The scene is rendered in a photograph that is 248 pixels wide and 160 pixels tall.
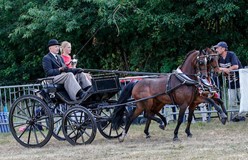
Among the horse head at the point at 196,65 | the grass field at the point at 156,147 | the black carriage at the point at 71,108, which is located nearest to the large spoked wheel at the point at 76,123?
the black carriage at the point at 71,108

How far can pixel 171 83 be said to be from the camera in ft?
35.0

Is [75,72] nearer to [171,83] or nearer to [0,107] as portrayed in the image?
[171,83]

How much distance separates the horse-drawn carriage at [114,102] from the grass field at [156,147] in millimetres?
293

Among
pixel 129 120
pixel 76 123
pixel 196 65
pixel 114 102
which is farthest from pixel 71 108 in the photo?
pixel 196 65

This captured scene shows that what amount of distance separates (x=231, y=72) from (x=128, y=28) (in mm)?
7336

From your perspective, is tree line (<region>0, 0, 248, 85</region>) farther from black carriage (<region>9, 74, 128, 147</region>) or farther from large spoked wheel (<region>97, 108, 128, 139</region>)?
black carriage (<region>9, 74, 128, 147</region>)

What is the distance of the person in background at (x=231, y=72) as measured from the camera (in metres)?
12.8

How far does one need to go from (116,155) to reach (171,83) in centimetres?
212

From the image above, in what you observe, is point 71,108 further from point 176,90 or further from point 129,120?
point 176,90

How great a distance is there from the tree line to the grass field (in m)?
6.44

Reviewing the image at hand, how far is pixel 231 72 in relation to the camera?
12805 mm

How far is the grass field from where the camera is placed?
8.77 metres

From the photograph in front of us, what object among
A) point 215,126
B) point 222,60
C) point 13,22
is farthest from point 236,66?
point 13,22

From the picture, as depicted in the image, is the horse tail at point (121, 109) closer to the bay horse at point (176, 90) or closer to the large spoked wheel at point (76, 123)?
the bay horse at point (176, 90)
